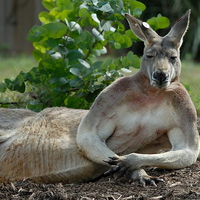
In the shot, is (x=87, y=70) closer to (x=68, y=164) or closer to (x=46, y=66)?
(x=46, y=66)

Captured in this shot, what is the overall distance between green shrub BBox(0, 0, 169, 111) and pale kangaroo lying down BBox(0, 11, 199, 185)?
0.91m

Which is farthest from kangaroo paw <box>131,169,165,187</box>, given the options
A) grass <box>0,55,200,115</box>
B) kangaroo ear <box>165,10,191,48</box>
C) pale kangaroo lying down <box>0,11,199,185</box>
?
grass <box>0,55,200,115</box>

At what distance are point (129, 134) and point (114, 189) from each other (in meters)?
0.58

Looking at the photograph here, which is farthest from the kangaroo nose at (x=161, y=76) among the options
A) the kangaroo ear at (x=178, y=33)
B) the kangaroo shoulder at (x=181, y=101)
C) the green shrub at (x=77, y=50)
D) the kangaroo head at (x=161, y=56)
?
the green shrub at (x=77, y=50)

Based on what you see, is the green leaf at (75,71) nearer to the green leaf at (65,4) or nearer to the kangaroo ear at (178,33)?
the green leaf at (65,4)

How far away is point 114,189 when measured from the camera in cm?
408

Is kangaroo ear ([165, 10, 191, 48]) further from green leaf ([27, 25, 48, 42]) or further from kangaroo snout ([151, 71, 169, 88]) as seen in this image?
green leaf ([27, 25, 48, 42])

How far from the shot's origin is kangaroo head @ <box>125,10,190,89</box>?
4.28m

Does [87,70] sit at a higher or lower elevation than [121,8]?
lower

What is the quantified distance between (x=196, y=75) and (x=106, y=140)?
17.8 feet

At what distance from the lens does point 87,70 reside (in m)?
5.52

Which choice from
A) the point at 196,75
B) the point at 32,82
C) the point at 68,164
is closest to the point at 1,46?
the point at 196,75

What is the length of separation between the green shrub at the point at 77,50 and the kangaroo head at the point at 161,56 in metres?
0.93

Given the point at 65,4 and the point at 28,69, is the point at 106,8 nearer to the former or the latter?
the point at 65,4
